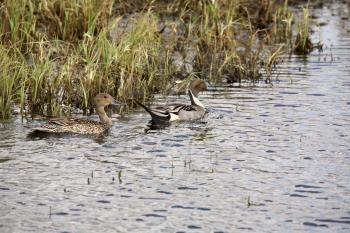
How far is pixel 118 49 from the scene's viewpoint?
14.7m

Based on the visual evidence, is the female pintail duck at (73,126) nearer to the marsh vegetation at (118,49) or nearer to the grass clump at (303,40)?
the marsh vegetation at (118,49)

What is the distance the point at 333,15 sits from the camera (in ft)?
74.1

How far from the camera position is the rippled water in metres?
9.04

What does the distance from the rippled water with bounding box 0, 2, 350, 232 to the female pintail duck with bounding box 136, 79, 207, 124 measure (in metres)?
0.16

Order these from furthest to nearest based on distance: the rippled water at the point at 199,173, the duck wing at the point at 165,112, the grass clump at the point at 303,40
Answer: the grass clump at the point at 303,40
the duck wing at the point at 165,112
the rippled water at the point at 199,173

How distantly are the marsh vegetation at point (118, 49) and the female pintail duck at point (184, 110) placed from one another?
A: 0.65 metres

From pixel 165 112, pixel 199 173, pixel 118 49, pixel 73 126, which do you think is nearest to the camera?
pixel 199 173

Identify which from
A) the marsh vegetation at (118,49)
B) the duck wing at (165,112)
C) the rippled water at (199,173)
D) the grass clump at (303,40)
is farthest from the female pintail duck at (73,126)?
the grass clump at (303,40)

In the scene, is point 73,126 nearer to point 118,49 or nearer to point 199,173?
point 118,49

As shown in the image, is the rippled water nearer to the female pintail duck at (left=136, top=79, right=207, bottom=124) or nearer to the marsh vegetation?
the female pintail duck at (left=136, top=79, right=207, bottom=124)

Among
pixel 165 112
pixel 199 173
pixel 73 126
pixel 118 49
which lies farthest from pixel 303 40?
pixel 199 173

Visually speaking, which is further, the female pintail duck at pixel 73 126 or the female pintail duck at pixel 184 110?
the female pintail duck at pixel 184 110

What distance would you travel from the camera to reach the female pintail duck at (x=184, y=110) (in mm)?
13670

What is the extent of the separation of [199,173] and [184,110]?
3.52 metres
